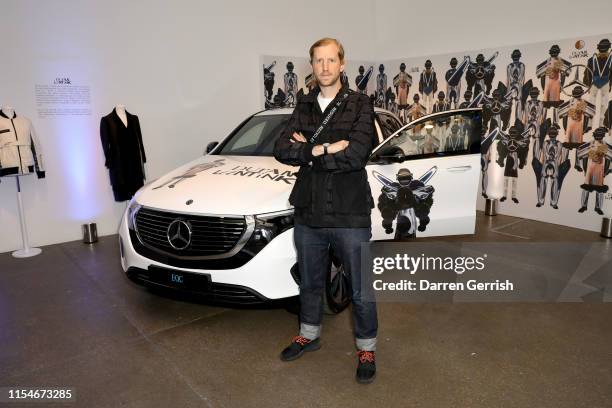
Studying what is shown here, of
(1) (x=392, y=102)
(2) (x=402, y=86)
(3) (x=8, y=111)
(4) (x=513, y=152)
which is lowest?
(4) (x=513, y=152)

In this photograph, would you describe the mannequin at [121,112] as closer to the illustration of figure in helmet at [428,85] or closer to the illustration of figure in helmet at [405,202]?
the illustration of figure in helmet at [405,202]

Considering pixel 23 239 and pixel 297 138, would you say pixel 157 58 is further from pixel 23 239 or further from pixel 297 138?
pixel 297 138

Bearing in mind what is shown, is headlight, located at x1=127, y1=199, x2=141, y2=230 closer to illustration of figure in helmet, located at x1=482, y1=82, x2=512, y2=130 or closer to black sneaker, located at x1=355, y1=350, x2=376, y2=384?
black sneaker, located at x1=355, y1=350, x2=376, y2=384

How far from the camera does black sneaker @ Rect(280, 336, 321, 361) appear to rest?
2736 millimetres

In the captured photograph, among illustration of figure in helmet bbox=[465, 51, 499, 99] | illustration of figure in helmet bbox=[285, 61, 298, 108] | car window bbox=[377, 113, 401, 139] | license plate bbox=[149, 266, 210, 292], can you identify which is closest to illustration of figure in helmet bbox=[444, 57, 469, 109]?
illustration of figure in helmet bbox=[465, 51, 499, 99]

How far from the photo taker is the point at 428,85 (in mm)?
7070

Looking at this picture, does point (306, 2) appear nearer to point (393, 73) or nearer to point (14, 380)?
point (393, 73)

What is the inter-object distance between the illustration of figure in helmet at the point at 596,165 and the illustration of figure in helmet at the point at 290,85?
3870mm

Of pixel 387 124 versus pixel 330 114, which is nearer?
pixel 330 114

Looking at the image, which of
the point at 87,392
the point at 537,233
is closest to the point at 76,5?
the point at 87,392

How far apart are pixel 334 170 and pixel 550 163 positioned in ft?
14.8

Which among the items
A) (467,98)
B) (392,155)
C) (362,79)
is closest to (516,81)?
(467,98)

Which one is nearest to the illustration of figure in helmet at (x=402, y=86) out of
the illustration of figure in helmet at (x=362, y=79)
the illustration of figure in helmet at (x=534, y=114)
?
the illustration of figure in helmet at (x=362, y=79)

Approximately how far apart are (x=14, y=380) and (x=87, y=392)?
475 mm
